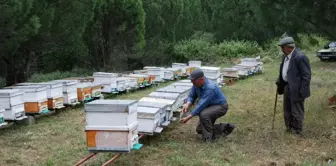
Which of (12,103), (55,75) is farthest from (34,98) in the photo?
(55,75)

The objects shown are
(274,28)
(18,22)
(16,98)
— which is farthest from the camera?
(18,22)

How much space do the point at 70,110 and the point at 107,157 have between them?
4.39 metres

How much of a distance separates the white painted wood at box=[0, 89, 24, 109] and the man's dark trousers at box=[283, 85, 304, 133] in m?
5.29

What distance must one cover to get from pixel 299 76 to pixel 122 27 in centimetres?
1407

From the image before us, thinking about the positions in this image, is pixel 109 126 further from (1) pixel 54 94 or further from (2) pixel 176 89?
(1) pixel 54 94

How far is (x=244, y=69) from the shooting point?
17.7 m

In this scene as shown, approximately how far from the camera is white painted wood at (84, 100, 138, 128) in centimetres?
560

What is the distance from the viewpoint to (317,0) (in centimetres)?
835

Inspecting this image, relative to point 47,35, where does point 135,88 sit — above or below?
below

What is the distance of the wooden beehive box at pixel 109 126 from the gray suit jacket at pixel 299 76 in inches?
129

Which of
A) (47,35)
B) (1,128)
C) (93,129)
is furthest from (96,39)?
(93,129)

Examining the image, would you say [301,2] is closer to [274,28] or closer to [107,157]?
[274,28]

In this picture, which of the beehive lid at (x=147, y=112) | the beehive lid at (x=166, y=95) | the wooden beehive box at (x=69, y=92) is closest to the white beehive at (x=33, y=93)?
the wooden beehive box at (x=69, y=92)

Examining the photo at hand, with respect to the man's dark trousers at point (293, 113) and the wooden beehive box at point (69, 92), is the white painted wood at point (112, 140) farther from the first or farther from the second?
the wooden beehive box at point (69, 92)
